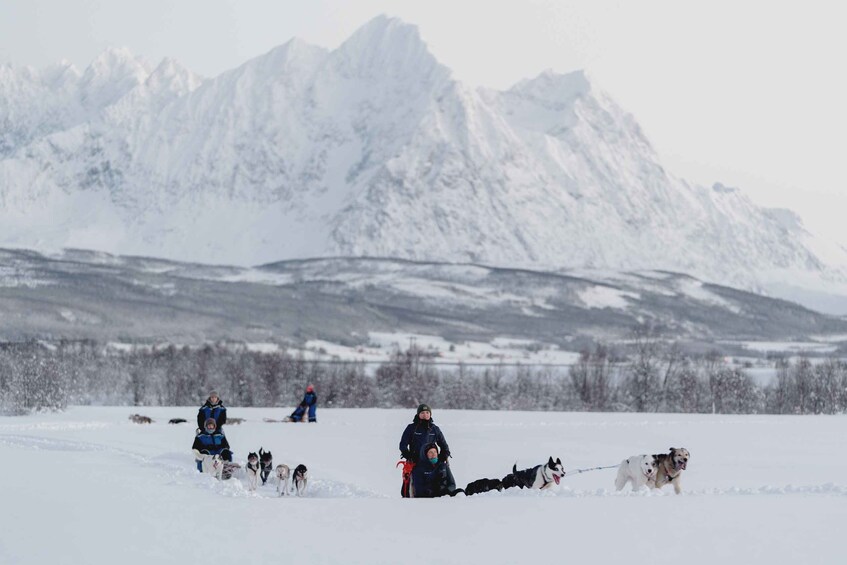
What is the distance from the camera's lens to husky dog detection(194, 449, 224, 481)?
83.0 feet

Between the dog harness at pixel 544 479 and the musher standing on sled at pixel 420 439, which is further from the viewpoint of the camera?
the dog harness at pixel 544 479

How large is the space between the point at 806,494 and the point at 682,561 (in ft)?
21.6

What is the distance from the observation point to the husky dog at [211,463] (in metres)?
25.3

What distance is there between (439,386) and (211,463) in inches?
2508

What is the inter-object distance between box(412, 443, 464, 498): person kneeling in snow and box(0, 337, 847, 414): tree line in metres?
53.2

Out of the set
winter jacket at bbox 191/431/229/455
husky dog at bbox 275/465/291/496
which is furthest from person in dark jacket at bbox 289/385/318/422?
husky dog at bbox 275/465/291/496

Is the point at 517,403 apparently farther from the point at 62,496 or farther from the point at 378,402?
the point at 62,496

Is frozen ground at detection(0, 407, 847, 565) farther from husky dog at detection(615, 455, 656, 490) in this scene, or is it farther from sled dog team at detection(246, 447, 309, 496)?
husky dog at detection(615, 455, 656, 490)

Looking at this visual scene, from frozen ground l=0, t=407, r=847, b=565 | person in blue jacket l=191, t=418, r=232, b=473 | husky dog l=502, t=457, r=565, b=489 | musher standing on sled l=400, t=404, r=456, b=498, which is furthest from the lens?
person in blue jacket l=191, t=418, r=232, b=473

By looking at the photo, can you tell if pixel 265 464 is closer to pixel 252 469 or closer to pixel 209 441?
pixel 252 469

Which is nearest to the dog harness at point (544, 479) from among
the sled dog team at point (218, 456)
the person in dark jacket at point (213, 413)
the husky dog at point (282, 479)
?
the sled dog team at point (218, 456)

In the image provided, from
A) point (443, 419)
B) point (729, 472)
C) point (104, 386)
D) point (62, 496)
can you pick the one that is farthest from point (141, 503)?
point (104, 386)

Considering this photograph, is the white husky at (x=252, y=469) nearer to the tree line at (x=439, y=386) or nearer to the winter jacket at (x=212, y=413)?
the winter jacket at (x=212, y=413)

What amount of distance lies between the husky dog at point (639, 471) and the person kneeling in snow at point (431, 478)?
3511 millimetres
